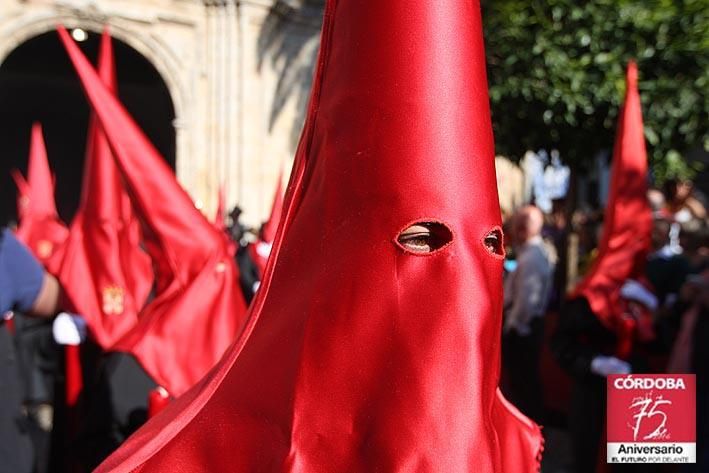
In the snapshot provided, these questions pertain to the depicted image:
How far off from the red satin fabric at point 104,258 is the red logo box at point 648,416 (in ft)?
8.91

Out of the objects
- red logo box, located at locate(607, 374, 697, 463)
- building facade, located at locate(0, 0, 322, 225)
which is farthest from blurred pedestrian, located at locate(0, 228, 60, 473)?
building facade, located at locate(0, 0, 322, 225)

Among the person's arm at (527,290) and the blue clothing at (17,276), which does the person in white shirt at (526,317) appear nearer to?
the person's arm at (527,290)

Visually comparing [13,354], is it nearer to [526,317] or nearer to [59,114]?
[526,317]

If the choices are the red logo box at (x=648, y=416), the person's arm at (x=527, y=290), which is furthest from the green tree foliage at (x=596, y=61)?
the red logo box at (x=648, y=416)

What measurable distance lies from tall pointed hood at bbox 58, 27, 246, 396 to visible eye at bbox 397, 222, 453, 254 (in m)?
1.70

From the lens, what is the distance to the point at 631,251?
14.8 ft

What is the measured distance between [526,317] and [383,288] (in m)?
4.96

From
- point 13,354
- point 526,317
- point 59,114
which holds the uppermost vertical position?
point 59,114

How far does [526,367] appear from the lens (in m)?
6.77

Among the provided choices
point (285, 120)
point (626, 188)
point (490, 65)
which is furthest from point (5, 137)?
point (626, 188)

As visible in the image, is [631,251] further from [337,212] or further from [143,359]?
[337,212]

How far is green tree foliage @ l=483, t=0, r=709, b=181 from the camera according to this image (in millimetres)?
7711

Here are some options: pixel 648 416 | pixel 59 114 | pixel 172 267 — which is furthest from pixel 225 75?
pixel 648 416

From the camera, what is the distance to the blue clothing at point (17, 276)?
10.7ft
